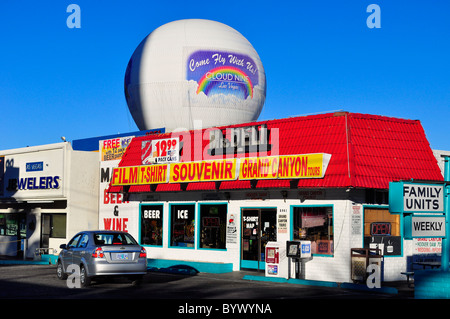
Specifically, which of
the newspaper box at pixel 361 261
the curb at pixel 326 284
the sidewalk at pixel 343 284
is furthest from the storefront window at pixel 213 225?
the newspaper box at pixel 361 261

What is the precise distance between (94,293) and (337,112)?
9784mm

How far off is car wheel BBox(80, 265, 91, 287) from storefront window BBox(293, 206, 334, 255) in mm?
7370

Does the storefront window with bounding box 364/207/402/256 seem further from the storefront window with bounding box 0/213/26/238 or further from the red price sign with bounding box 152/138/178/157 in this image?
the storefront window with bounding box 0/213/26/238

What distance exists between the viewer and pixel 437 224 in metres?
15.4

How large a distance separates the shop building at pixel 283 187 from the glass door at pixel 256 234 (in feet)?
0.12

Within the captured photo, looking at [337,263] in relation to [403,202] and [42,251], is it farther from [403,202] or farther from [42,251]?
[42,251]

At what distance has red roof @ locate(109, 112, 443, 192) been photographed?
20.1 m

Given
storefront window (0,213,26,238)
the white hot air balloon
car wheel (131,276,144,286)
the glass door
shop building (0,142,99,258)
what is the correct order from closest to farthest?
1. car wheel (131,276,144,286)
2. the glass door
3. shop building (0,142,99,258)
4. the white hot air balloon
5. storefront window (0,213,26,238)

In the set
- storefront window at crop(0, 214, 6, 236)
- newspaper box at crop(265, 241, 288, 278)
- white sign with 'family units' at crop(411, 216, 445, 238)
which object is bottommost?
newspaper box at crop(265, 241, 288, 278)

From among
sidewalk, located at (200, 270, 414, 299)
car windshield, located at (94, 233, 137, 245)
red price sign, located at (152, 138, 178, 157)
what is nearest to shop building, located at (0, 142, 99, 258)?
red price sign, located at (152, 138, 178, 157)

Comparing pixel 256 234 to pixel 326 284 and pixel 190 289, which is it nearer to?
pixel 326 284

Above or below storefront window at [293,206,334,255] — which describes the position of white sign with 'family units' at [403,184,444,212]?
above

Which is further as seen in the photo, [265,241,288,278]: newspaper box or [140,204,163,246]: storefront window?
[140,204,163,246]: storefront window

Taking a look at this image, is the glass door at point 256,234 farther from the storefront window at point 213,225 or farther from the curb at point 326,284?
the curb at point 326,284
